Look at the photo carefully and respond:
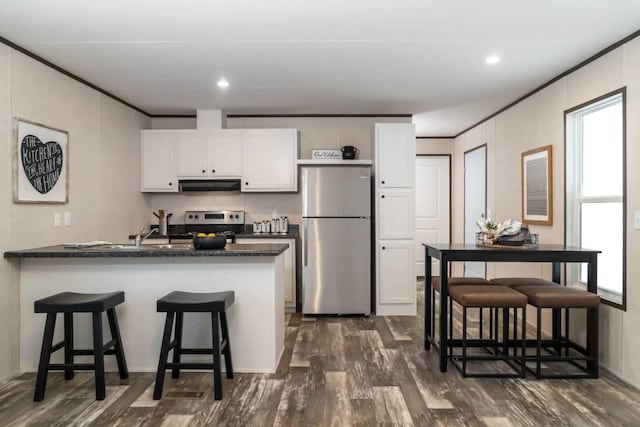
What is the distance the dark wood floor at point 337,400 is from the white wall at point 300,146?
7.50 feet

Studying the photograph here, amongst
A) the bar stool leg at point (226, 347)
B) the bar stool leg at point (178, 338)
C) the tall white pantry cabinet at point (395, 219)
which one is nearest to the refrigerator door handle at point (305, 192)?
the tall white pantry cabinet at point (395, 219)

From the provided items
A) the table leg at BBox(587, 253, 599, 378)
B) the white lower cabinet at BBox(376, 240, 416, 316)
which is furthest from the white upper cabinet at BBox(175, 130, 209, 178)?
the table leg at BBox(587, 253, 599, 378)

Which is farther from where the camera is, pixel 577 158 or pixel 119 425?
pixel 577 158

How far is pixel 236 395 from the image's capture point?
2635 mm

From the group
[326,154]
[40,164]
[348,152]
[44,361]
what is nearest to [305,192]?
[326,154]

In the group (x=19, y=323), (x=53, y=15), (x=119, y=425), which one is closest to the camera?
(x=119, y=425)

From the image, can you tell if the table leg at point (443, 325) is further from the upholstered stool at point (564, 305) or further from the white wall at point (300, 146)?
the white wall at point (300, 146)

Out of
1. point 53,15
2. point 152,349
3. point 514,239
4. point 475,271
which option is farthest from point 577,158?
point 53,15

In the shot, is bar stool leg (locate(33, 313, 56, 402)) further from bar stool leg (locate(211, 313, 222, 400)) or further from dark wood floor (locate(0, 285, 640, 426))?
bar stool leg (locate(211, 313, 222, 400))

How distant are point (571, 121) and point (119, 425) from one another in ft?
13.1

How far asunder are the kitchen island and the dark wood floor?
0.19 metres

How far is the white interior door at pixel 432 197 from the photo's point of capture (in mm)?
6582

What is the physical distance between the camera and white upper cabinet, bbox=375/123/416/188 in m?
4.70

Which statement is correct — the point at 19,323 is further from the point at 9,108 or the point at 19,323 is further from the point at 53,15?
the point at 53,15
